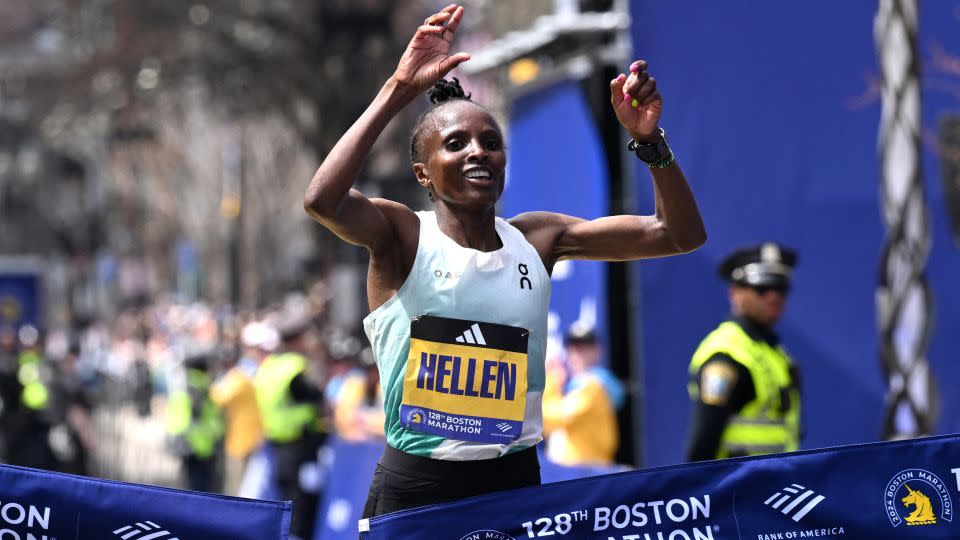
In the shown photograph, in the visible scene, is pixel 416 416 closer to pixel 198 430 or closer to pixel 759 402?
pixel 759 402

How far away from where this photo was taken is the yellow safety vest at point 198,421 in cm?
1516

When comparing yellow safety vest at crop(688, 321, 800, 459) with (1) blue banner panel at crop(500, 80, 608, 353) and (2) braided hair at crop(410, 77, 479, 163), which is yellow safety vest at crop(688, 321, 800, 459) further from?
(1) blue banner panel at crop(500, 80, 608, 353)

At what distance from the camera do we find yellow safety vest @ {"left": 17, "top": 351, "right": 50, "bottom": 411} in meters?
13.9

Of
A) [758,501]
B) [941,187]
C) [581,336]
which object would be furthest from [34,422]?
[758,501]

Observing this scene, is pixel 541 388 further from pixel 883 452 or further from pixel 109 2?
pixel 109 2

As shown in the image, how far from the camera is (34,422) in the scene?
13.9 meters

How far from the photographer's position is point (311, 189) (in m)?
3.77

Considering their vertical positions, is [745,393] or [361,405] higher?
[361,405]

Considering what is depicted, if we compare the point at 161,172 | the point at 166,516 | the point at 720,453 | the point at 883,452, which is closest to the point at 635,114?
the point at 883,452

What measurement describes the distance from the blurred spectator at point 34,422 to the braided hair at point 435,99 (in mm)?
10078

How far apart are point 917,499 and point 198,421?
40.2 ft

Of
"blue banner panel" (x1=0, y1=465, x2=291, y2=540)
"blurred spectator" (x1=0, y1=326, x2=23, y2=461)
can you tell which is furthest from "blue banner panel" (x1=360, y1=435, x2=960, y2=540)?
"blurred spectator" (x1=0, y1=326, x2=23, y2=461)

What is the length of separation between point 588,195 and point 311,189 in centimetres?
698

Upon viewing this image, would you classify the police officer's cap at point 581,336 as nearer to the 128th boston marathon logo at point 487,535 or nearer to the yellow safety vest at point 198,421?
the 128th boston marathon logo at point 487,535
